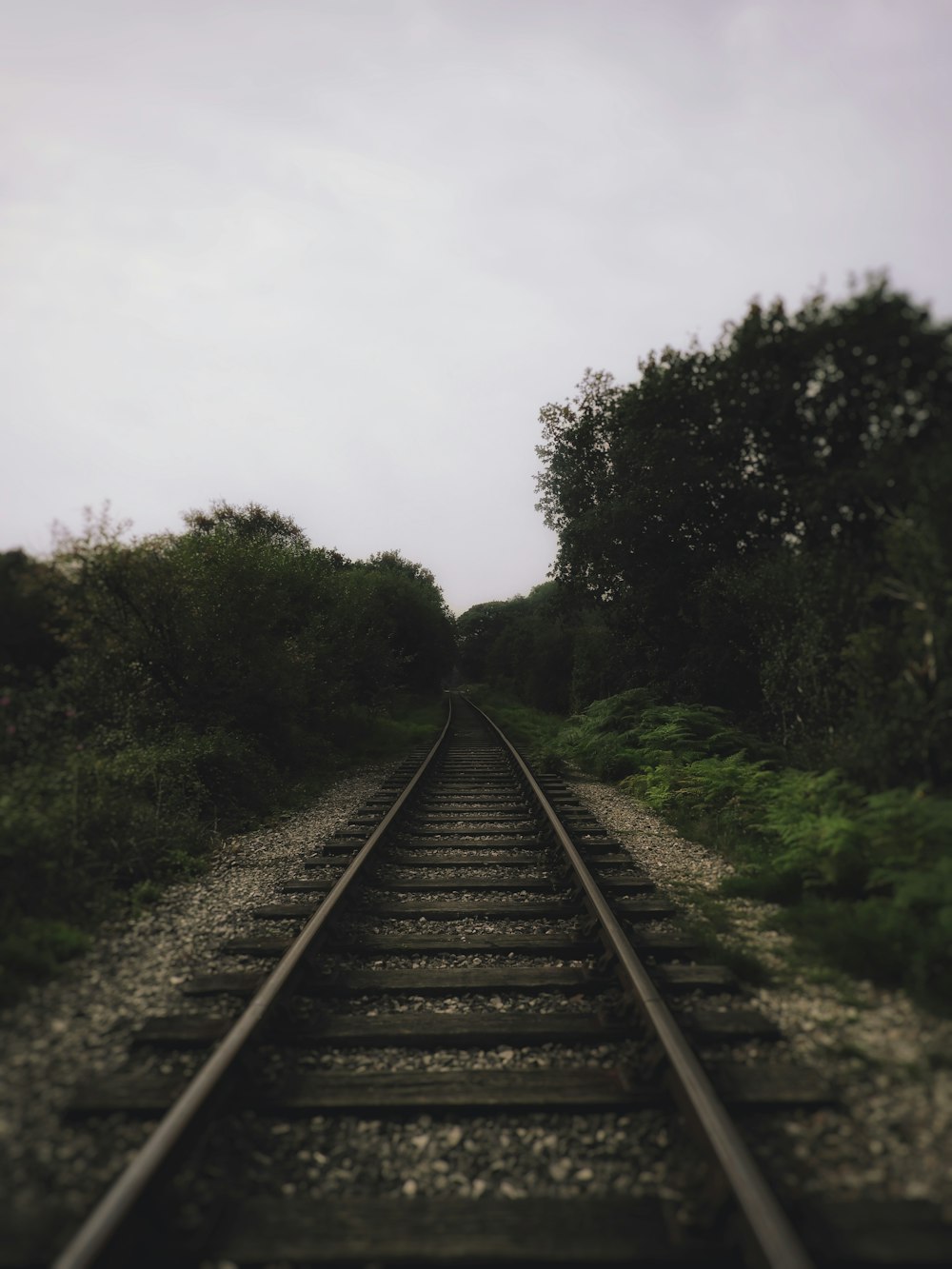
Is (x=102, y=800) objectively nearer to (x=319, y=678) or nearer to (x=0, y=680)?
(x=0, y=680)

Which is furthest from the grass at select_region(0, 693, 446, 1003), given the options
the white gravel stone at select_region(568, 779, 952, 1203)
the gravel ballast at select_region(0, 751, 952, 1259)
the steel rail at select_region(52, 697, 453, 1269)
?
the white gravel stone at select_region(568, 779, 952, 1203)

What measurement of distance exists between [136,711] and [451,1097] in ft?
23.0

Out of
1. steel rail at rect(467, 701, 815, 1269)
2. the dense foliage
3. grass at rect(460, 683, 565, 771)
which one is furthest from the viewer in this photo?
grass at rect(460, 683, 565, 771)

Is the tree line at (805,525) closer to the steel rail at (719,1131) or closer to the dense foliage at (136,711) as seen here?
the steel rail at (719,1131)

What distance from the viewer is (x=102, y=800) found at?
5.77m

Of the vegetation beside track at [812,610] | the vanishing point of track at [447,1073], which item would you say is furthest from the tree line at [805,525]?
the vanishing point of track at [447,1073]

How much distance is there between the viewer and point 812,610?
6953 mm

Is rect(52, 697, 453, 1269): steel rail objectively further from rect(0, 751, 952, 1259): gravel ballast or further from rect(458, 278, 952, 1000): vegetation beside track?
rect(458, 278, 952, 1000): vegetation beside track

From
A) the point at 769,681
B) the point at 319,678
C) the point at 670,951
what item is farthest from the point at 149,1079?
the point at 319,678

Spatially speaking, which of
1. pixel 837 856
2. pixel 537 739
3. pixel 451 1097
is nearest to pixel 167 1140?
pixel 451 1097

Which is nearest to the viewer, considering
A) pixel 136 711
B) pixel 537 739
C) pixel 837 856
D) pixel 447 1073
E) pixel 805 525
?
pixel 447 1073

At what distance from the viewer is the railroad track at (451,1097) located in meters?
2.05

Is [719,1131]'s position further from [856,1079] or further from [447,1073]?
[447,1073]

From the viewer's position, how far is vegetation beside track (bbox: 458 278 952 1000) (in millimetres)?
4488
